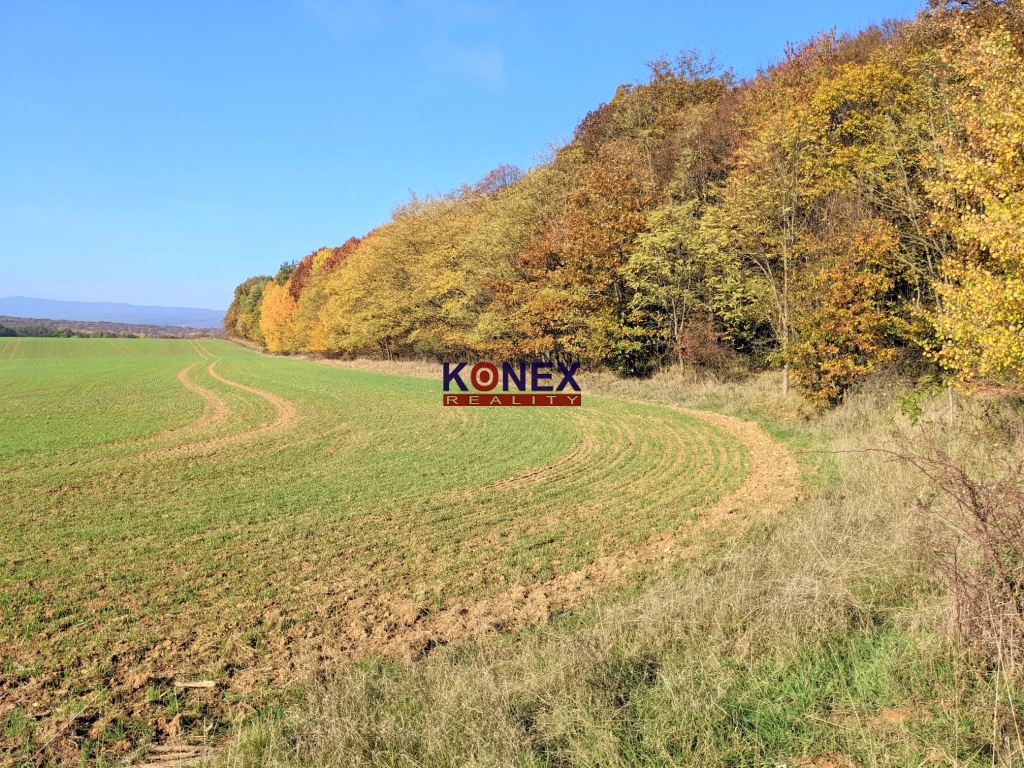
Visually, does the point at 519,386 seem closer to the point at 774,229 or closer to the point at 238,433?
the point at 774,229

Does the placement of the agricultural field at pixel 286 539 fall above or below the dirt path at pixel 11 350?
below

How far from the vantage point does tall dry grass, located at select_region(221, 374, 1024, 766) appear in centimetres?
337

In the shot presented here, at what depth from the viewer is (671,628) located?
509 cm

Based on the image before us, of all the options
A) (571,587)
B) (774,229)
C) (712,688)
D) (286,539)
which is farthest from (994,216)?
(286,539)

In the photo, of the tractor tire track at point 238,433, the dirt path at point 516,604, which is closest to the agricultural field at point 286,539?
the dirt path at point 516,604

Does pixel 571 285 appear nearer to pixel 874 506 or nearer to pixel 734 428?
pixel 734 428

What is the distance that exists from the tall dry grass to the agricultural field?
94cm

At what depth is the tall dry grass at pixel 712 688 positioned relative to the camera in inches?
133

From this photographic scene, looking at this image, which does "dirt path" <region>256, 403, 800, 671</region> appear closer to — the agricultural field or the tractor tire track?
the agricultural field

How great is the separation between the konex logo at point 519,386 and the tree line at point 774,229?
5.24 feet

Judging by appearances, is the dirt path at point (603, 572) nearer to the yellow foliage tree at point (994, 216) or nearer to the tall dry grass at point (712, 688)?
the tall dry grass at point (712, 688)

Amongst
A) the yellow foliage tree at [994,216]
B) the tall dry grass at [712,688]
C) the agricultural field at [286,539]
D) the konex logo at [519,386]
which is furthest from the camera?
the konex logo at [519,386]

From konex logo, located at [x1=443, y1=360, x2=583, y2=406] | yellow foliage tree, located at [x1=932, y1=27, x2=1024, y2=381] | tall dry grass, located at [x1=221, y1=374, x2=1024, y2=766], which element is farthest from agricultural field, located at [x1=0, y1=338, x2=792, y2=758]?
konex logo, located at [x1=443, y1=360, x2=583, y2=406]

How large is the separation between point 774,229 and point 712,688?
1888 cm
